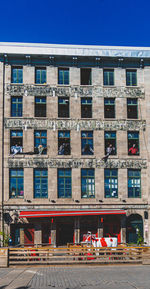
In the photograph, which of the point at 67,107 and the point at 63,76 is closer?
the point at 67,107

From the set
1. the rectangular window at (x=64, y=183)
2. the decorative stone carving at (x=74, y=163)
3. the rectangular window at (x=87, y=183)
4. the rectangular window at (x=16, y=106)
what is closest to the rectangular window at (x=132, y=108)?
the decorative stone carving at (x=74, y=163)

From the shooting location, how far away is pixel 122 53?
106 feet

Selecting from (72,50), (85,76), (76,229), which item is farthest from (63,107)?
(76,229)

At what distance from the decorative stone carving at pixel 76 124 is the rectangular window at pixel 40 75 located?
3.51 metres

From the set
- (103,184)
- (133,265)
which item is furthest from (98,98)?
(133,265)

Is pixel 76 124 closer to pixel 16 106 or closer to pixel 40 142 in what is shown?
pixel 40 142

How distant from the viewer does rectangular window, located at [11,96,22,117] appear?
31078 millimetres

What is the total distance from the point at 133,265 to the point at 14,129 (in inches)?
602

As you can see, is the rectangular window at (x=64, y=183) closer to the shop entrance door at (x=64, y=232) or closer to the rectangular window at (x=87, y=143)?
the shop entrance door at (x=64, y=232)

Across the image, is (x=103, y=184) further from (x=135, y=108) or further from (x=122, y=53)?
(x=122, y=53)

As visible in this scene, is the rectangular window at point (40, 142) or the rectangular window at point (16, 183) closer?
the rectangular window at point (16, 183)

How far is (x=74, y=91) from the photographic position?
31.8 m

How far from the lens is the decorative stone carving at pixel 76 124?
101 feet

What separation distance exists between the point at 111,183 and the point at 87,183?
2.02 meters
